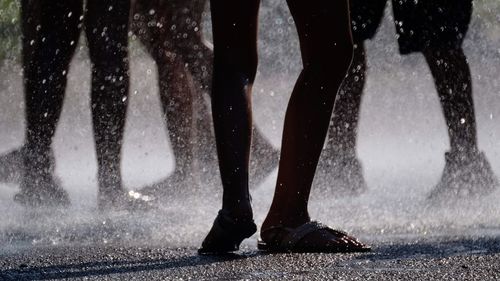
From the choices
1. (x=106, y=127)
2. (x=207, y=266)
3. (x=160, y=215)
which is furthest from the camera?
(x=106, y=127)

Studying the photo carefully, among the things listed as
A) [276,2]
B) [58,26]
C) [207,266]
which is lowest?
[207,266]

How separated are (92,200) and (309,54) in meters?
1.85

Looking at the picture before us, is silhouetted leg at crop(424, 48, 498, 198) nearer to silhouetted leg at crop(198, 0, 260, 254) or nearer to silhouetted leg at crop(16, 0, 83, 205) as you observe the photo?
silhouetted leg at crop(16, 0, 83, 205)

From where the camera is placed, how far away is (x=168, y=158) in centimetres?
753

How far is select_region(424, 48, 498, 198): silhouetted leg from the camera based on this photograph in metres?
5.61

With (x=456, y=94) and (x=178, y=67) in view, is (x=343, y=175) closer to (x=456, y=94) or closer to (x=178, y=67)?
(x=456, y=94)

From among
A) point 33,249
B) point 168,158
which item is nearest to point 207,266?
point 33,249

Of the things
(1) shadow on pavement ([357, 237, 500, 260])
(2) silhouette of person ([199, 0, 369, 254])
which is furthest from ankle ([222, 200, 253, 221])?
(1) shadow on pavement ([357, 237, 500, 260])

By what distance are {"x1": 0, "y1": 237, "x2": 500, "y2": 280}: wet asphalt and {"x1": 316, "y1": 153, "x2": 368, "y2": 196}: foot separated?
1.46 meters

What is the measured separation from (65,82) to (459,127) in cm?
133

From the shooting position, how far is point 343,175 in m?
5.90

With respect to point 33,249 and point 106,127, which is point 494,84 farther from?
point 33,249

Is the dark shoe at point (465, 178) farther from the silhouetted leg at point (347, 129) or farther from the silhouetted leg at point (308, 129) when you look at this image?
the silhouetted leg at point (308, 129)

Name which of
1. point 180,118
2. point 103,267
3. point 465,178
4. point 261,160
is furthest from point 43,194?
point 103,267
